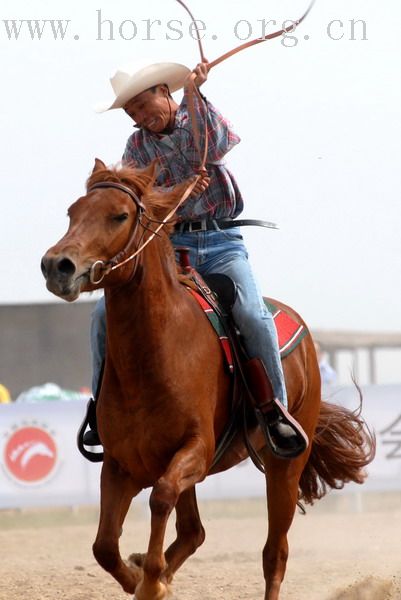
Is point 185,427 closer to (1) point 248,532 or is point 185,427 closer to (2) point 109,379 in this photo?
(2) point 109,379

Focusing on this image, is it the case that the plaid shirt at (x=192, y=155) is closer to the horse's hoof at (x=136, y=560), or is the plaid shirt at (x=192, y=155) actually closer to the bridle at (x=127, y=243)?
the bridle at (x=127, y=243)

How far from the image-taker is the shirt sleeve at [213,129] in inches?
233

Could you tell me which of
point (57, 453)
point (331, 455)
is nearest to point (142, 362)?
point (331, 455)

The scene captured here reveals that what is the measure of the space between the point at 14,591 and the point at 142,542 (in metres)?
2.54

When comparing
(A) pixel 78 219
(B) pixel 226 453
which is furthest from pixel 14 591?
(A) pixel 78 219

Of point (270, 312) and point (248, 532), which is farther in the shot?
point (248, 532)

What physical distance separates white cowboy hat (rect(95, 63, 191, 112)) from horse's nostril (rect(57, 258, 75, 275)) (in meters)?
1.29

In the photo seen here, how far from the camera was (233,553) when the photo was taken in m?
9.66

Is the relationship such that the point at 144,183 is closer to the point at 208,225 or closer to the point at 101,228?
the point at 101,228

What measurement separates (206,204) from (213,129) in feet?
1.49

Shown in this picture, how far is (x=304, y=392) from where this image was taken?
6809 millimetres

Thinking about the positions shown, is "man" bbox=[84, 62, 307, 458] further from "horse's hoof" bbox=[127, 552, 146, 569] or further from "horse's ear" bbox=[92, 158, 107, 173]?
"horse's hoof" bbox=[127, 552, 146, 569]

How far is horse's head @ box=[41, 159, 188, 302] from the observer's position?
16.0 feet

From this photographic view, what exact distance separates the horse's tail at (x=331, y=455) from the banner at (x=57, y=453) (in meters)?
3.43
